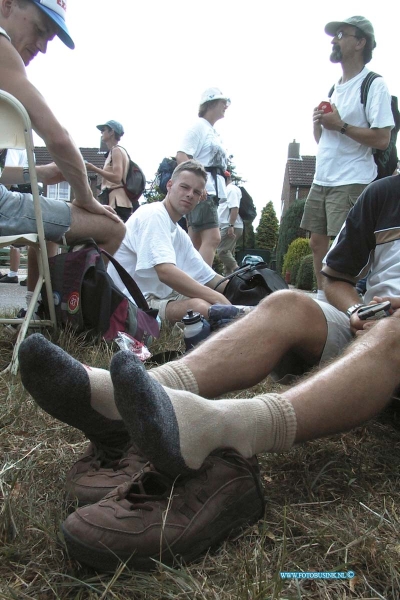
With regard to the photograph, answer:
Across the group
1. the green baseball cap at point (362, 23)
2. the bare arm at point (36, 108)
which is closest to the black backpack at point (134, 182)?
the green baseball cap at point (362, 23)

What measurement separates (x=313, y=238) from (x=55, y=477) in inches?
133

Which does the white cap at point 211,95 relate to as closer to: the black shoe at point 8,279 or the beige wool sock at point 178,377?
the beige wool sock at point 178,377

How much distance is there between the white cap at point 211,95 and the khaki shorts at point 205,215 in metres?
0.93

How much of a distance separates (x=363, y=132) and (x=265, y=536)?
3465 millimetres

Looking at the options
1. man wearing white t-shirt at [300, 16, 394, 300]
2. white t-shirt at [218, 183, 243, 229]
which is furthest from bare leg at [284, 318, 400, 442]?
white t-shirt at [218, 183, 243, 229]

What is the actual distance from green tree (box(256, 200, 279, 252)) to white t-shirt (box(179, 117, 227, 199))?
1135 inches

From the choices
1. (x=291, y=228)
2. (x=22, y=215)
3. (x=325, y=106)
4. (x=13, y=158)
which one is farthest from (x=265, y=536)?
(x=291, y=228)

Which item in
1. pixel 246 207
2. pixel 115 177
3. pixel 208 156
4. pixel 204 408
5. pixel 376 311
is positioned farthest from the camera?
pixel 246 207

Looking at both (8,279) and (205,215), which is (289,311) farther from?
(8,279)

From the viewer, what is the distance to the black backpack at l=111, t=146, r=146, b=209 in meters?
6.27

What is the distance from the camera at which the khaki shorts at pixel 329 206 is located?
13.6ft

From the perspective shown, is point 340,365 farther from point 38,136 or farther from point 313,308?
point 38,136

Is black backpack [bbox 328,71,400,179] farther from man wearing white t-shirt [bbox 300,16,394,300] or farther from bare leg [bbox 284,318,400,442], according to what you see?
bare leg [bbox 284,318,400,442]

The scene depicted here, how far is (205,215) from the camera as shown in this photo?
535cm
